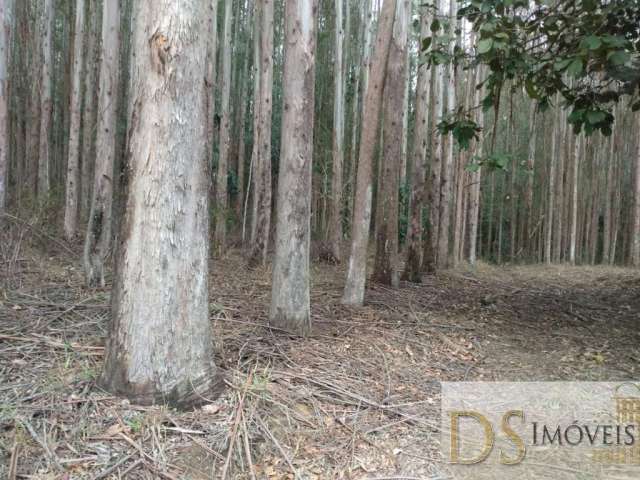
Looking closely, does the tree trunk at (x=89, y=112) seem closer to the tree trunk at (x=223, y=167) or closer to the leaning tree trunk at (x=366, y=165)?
the tree trunk at (x=223, y=167)

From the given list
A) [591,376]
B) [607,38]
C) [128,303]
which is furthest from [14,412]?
[607,38]

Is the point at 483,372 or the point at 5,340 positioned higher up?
the point at 5,340

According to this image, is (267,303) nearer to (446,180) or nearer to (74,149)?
(74,149)

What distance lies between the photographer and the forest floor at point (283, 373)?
8.66 feet

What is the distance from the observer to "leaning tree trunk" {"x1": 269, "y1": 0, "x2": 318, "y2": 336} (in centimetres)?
436

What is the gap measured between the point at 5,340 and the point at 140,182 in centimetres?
181

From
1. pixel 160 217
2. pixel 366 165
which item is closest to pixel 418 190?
pixel 366 165

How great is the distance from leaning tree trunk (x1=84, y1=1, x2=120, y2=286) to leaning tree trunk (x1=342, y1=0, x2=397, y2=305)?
279 centimetres

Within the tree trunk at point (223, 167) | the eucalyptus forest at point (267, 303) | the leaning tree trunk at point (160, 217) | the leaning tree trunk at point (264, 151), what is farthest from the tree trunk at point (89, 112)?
the leaning tree trunk at point (160, 217)

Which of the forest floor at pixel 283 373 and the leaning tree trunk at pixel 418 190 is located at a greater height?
the leaning tree trunk at pixel 418 190

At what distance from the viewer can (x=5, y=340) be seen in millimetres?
3627

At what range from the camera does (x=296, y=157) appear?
4383mm

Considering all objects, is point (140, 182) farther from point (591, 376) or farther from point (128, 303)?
point (591, 376)

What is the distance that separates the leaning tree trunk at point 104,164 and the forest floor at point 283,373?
38 centimetres
